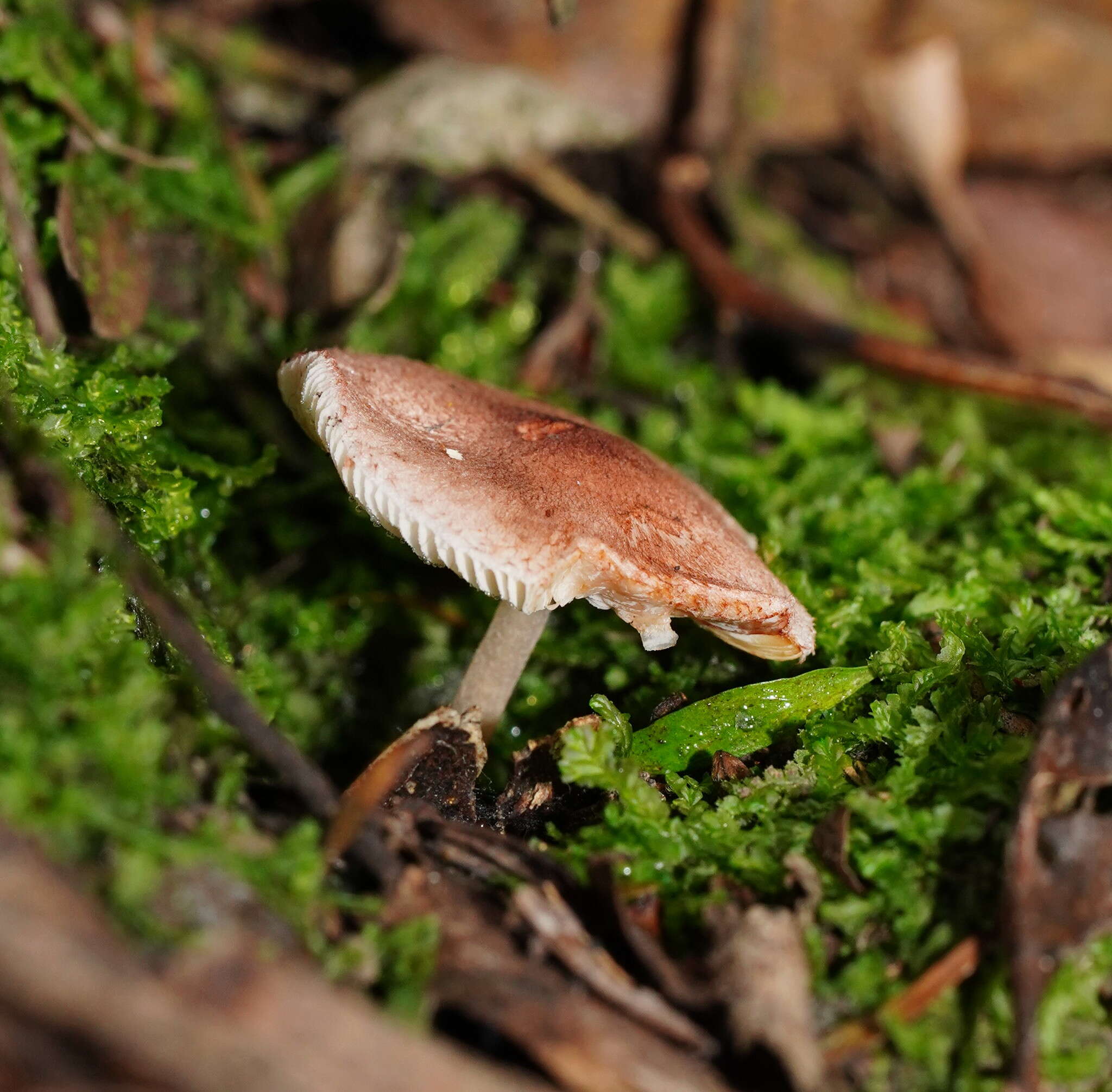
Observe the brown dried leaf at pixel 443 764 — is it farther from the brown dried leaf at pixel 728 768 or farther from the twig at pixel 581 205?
the twig at pixel 581 205

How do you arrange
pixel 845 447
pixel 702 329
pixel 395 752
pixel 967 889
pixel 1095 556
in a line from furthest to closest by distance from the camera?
pixel 702 329, pixel 845 447, pixel 1095 556, pixel 395 752, pixel 967 889

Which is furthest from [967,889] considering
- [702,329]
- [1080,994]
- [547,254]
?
[547,254]

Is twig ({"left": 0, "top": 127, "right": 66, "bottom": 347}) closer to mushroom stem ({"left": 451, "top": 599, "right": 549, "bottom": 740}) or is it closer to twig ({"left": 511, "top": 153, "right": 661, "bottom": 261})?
mushroom stem ({"left": 451, "top": 599, "right": 549, "bottom": 740})

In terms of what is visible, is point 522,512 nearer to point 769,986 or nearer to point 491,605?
point 769,986

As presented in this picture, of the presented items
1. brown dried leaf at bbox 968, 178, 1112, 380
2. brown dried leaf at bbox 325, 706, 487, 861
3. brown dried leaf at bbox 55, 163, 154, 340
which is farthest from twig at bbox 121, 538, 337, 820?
brown dried leaf at bbox 968, 178, 1112, 380

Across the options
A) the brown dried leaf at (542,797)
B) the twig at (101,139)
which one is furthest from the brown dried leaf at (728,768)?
the twig at (101,139)

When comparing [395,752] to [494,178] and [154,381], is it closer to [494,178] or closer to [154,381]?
[154,381]
